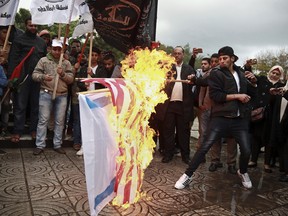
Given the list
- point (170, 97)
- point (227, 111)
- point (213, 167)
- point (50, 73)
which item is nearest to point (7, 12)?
point (50, 73)

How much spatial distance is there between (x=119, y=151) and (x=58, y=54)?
380 cm

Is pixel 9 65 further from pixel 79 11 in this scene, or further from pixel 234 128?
pixel 234 128

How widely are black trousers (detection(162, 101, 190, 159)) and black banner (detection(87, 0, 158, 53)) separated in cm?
151

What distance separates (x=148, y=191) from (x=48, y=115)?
10.2 feet

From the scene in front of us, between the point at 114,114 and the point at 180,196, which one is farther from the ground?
the point at 114,114

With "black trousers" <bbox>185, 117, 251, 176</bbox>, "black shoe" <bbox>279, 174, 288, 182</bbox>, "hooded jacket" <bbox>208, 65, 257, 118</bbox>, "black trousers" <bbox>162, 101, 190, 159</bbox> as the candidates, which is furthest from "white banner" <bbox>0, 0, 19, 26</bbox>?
"black shoe" <bbox>279, 174, 288, 182</bbox>

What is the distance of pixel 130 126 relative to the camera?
3.42m

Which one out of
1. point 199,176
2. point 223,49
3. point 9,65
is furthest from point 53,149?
point 223,49

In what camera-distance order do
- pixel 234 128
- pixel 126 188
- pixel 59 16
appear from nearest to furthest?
pixel 126 188
pixel 234 128
pixel 59 16

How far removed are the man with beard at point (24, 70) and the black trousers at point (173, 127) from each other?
3.25 metres

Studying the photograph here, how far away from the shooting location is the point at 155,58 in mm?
4195

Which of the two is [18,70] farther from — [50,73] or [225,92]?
[225,92]

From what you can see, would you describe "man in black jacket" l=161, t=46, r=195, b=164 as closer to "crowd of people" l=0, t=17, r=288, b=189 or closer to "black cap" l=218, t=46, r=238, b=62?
"crowd of people" l=0, t=17, r=288, b=189

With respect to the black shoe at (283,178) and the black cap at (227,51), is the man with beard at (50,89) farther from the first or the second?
the black shoe at (283,178)
